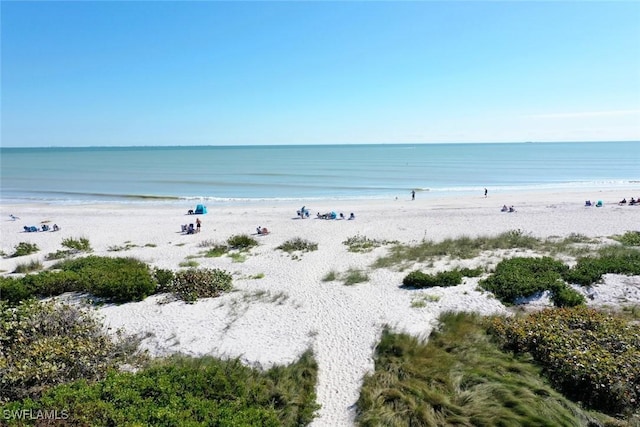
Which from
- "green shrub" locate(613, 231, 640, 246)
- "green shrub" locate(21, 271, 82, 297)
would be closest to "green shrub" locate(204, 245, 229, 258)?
"green shrub" locate(21, 271, 82, 297)

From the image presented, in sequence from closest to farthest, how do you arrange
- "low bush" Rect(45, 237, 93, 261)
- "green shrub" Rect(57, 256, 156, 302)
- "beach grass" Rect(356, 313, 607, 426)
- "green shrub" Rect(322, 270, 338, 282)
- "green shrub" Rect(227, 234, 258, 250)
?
"beach grass" Rect(356, 313, 607, 426)
"green shrub" Rect(57, 256, 156, 302)
"green shrub" Rect(322, 270, 338, 282)
"low bush" Rect(45, 237, 93, 261)
"green shrub" Rect(227, 234, 258, 250)

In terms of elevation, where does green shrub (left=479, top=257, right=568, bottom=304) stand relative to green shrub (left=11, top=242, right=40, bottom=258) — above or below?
above

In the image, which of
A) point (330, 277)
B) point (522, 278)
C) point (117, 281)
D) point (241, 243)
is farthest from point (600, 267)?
point (117, 281)

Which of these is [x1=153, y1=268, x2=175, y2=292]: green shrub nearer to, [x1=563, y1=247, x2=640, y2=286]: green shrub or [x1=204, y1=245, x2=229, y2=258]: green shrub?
[x1=204, y1=245, x2=229, y2=258]: green shrub

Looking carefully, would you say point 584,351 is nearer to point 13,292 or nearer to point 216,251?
point 216,251

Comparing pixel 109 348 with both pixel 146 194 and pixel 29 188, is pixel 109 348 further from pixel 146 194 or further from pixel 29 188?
pixel 29 188

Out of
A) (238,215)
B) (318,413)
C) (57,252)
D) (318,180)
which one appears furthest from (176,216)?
(318,180)

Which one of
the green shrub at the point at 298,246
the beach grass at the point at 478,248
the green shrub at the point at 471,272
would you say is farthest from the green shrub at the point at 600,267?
the green shrub at the point at 298,246
